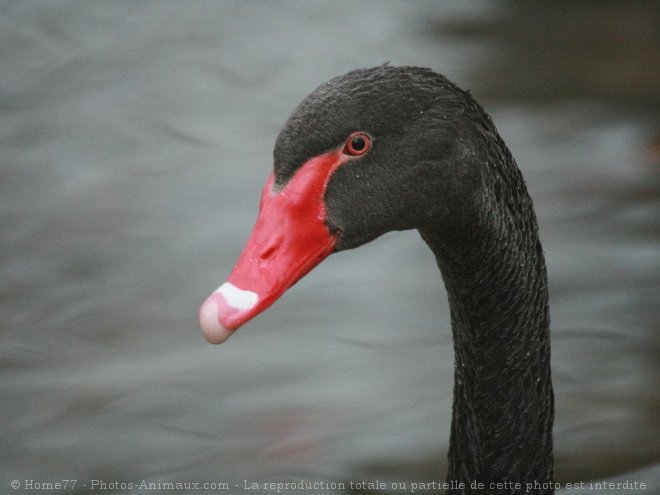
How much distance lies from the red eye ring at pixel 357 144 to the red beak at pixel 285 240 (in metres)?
0.03

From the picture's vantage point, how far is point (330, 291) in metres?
5.95

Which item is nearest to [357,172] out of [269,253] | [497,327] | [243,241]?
[269,253]

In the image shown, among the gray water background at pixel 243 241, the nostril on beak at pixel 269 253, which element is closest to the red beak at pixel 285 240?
the nostril on beak at pixel 269 253

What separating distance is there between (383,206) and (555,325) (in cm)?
248

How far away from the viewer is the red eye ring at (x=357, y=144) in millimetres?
3217

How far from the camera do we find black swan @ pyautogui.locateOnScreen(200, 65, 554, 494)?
10.4 ft

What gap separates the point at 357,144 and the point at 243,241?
3082mm

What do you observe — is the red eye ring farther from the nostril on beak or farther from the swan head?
the nostril on beak

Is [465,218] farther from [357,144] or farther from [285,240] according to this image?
[285,240]

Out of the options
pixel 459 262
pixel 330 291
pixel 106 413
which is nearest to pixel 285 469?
pixel 106 413

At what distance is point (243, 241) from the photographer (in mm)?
6273

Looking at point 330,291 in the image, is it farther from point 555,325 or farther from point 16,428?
point 16,428

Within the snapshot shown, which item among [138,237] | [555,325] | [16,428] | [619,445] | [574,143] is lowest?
[619,445]

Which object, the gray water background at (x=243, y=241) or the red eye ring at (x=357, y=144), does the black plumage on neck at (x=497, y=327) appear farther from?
the gray water background at (x=243, y=241)
